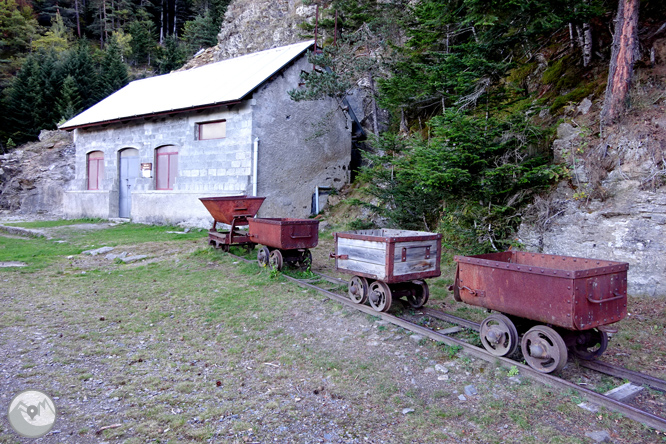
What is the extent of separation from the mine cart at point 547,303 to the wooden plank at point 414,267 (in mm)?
1056

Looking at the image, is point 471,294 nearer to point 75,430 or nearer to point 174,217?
point 75,430

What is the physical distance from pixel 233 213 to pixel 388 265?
19.0ft

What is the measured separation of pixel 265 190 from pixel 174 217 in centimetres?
428

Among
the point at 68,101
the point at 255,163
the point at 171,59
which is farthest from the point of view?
the point at 171,59

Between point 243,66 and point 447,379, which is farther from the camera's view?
point 243,66

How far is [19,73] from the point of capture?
29031mm

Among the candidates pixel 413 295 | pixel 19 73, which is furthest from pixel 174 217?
pixel 19 73

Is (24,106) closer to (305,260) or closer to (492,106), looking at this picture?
(305,260)

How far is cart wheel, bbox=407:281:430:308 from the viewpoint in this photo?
6.53 metres

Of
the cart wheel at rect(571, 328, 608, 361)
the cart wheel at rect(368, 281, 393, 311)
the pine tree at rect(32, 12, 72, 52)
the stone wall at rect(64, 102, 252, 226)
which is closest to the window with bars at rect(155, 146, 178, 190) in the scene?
the stone wall at rect(64, 102, 252, 226)

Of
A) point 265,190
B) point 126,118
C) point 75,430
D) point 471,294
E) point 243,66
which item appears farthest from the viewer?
point 243,66

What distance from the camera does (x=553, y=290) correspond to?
4.17 m

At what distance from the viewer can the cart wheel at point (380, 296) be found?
20.4 ft

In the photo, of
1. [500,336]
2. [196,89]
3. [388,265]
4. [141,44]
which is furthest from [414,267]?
[141,44]
